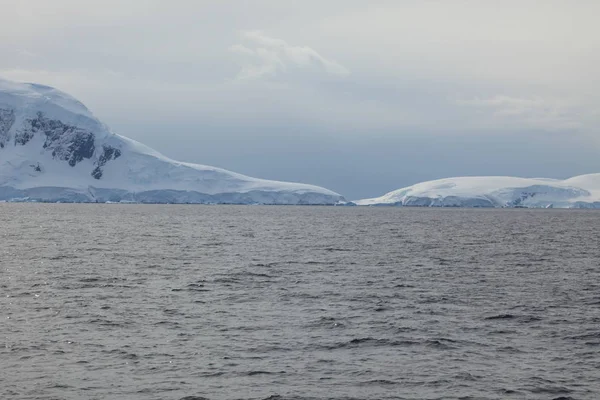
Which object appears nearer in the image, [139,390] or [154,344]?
[139,390]

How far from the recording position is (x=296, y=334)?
87.8ft

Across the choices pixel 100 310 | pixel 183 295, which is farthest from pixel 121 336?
pixel 183 295

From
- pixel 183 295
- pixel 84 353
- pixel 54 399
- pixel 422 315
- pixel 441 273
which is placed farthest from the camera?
pixel 441 273

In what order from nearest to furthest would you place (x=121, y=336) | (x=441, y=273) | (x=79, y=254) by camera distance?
1. (x=121, y=336)
2. (x=441, y=273)
3. (x=79, y=254)

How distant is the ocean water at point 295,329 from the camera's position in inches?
804

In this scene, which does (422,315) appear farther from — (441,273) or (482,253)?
(482,253)

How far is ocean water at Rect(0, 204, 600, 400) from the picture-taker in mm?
20422

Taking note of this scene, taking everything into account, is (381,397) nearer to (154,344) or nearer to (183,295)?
(154,344)

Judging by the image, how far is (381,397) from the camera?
19.5 m

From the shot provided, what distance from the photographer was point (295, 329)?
90.9ft

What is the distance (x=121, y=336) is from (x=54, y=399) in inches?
289

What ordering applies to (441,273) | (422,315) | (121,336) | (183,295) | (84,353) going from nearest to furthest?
(84,353) < (121,336) < (422,315) < (183,295) < (441,273)

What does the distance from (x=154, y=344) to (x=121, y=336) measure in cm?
187

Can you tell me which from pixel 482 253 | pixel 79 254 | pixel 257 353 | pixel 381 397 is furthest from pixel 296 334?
pixel 482 253
